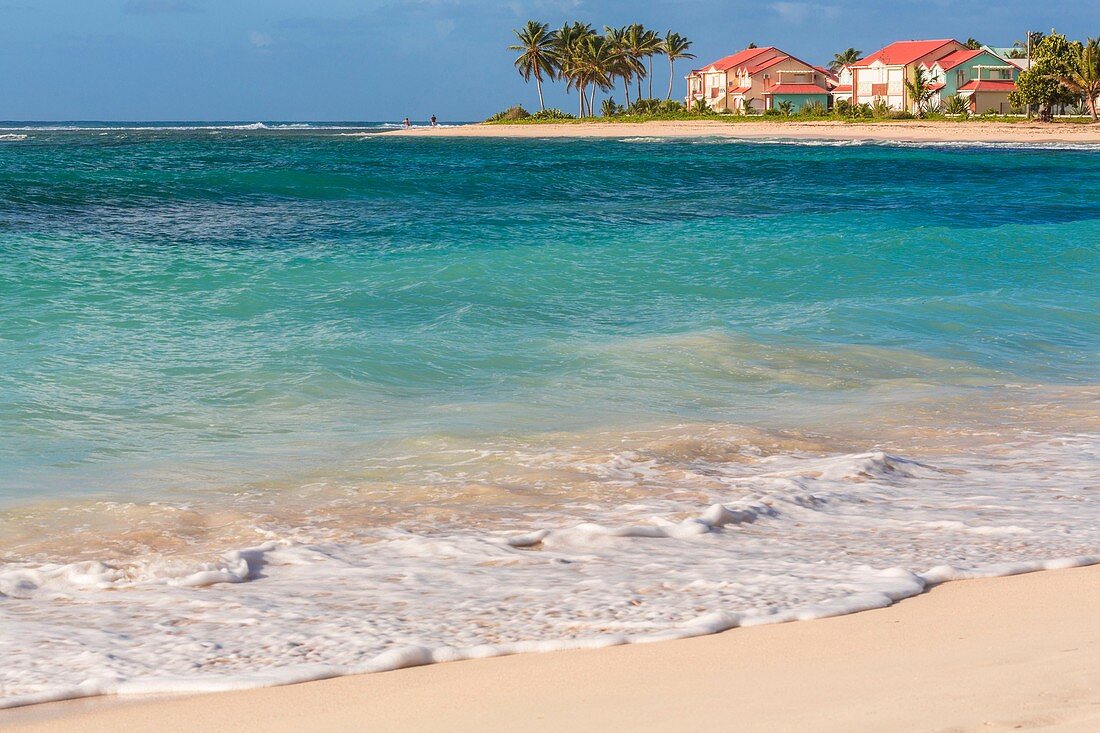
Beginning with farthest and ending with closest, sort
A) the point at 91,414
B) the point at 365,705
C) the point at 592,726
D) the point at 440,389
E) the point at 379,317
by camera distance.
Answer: the point at 379,317 < the point at 440,389 < the point at 91,414 < the point at 365,705 < the point at 592,726

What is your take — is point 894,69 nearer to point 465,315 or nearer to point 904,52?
point 904,52

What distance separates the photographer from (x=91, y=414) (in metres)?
7.98

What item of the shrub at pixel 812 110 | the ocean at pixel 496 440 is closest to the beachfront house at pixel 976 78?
the shrub at pixel 812 110

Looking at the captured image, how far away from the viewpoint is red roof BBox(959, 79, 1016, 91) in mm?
91250

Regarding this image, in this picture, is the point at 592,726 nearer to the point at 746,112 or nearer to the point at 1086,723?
the point at 1086,723

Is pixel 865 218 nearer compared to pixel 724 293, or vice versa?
pixel 724 293

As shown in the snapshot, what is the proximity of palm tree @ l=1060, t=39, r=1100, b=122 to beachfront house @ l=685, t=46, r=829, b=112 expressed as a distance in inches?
1163

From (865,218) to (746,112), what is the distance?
253 ft

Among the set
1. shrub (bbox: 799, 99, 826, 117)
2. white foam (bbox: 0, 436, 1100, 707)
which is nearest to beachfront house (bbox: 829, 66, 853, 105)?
shrub (bbox: 799, 99, 826, 117)

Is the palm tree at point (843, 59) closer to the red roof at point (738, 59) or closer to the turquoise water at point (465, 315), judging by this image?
the red roof at point (738, 59)

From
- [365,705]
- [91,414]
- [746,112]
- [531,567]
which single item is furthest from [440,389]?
[746,112]

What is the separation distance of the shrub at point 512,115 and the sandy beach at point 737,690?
375 ft

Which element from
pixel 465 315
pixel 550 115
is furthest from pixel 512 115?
pixel 465 315

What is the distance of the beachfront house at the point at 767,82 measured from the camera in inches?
4006
